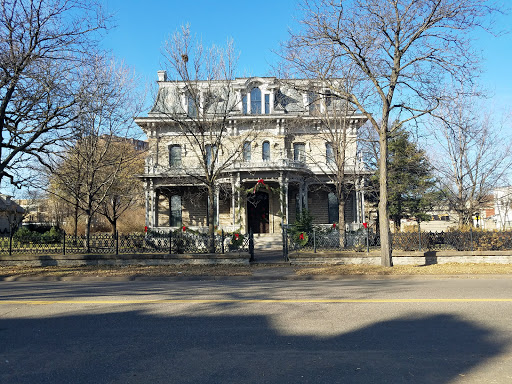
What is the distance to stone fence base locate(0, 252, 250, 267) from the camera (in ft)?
51.0

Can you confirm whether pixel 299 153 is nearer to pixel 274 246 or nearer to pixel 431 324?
pixel 274 246

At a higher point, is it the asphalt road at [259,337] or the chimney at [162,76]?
the chimney at [162,76]

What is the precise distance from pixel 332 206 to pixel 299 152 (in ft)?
14.6

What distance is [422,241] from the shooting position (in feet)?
55.4

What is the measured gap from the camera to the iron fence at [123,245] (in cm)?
1627

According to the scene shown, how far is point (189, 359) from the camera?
176 inches

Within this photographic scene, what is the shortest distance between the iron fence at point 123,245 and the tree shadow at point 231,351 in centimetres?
1024

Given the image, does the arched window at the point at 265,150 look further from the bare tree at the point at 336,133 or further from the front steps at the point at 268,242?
the front steps at the point at 268,242

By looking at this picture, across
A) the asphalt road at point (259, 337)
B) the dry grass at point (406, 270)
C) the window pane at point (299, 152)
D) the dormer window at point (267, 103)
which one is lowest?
the dry grass at point (406, 270)

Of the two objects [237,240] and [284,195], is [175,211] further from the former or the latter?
[237,240]

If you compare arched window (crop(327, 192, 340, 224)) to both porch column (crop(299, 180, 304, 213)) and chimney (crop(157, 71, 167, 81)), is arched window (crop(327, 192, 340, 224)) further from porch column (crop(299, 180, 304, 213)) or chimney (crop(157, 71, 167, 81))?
chimney (crop(157, 71, 167, 81))

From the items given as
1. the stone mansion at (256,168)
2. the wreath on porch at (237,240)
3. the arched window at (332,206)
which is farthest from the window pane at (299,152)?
the wreath on porch at (237,240)

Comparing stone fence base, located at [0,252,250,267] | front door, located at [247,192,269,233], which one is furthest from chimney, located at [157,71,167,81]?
stone fence base, located at [0,252,250,267]

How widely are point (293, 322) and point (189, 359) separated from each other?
2066mm
